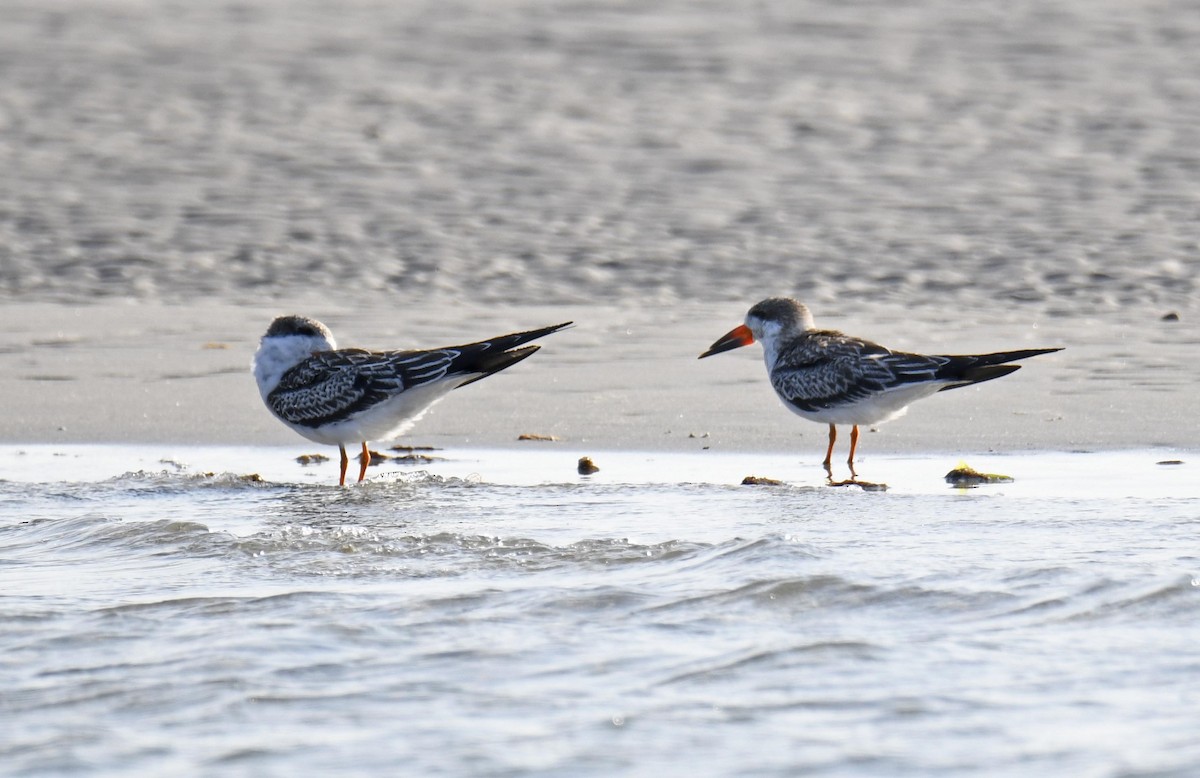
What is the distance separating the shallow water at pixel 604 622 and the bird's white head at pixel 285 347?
88 cm

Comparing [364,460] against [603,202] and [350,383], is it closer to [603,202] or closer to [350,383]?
[350,383]

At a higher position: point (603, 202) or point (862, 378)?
point (603, 202)

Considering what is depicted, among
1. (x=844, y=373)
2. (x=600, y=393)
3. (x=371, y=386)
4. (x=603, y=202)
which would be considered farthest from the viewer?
(x=603, y=202)

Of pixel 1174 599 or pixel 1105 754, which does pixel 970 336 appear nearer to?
pixel 1174 599

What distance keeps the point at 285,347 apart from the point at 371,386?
0.66 m

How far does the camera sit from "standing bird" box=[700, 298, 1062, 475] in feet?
25.8

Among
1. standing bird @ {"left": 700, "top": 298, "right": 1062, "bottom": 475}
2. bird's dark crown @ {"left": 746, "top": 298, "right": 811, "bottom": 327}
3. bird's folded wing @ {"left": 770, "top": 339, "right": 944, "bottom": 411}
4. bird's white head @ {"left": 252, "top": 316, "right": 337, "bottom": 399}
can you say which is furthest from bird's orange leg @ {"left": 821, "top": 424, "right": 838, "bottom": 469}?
bird's white head @ {"left": 252, "top": 316, "right": 337, "bottom": 399}

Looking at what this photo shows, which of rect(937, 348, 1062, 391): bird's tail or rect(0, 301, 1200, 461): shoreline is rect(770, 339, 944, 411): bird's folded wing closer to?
rect(937, 348, 1062, 391): bird's tail

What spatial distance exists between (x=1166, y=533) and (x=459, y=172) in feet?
27.5

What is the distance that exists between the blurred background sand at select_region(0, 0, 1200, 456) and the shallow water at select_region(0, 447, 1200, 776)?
1.34 metres

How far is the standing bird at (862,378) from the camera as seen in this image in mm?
7875

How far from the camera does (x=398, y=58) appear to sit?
16438mm

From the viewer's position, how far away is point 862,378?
26.4 ft

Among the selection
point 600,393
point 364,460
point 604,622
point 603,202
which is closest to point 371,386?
point 364,460
